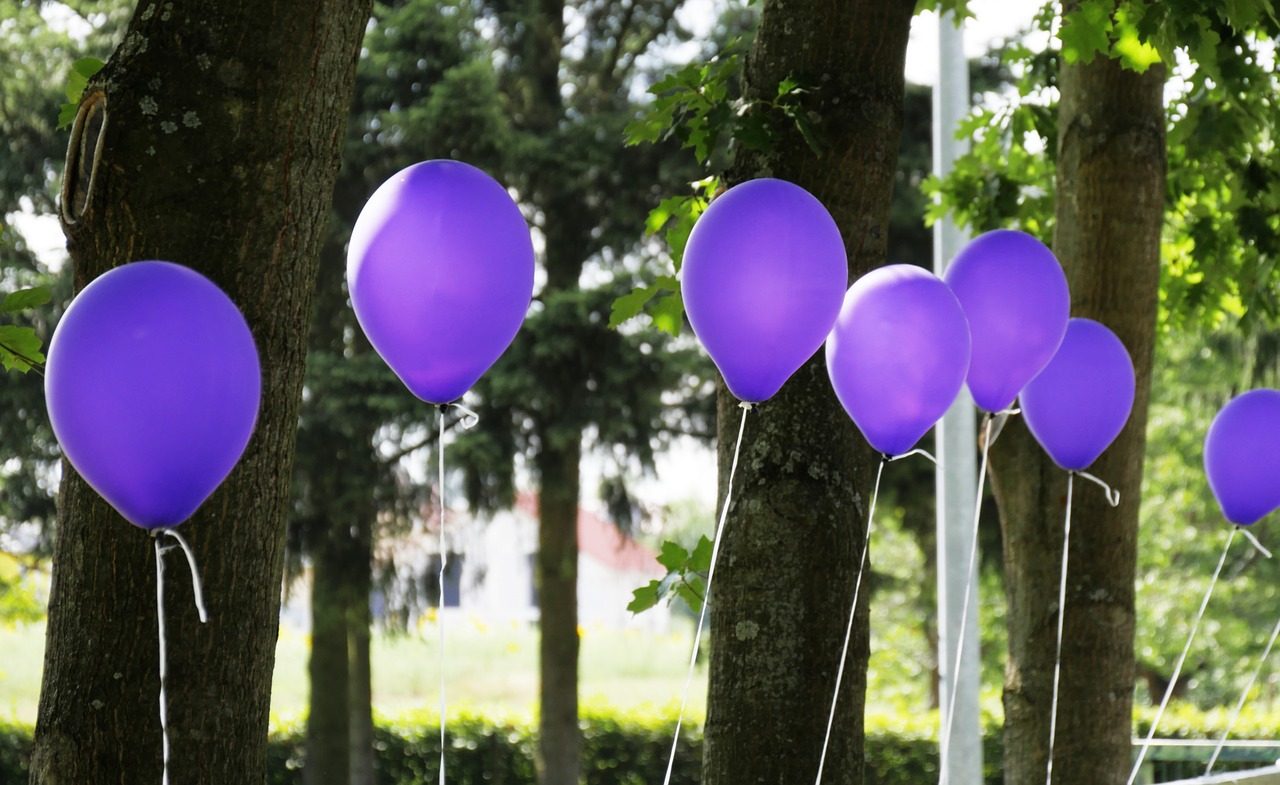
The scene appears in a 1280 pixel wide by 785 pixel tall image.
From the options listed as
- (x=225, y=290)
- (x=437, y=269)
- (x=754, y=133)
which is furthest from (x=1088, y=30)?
(x=225, y=290)

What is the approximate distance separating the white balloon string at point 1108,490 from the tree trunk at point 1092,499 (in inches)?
1.3

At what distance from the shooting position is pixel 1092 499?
13.8 feet

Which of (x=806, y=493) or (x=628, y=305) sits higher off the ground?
(x=628, y=305)

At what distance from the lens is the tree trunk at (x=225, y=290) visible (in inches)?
81.0

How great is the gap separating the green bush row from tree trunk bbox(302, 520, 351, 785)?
719mm

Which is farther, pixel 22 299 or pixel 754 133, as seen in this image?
pixel 754 133

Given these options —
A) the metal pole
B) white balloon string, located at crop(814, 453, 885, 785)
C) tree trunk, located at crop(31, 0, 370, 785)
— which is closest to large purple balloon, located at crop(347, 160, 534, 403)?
tree trunk, located at crop(31, 0, 370, 785)

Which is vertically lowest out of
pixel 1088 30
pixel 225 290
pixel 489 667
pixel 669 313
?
pixel 225 290

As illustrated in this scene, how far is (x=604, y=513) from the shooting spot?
→ 11852 mm

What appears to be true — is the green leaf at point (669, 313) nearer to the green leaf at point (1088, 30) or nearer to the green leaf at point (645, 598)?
the green leaf at point (645, 598)

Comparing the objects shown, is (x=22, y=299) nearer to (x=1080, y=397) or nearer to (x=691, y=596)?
(x=691, y=596)

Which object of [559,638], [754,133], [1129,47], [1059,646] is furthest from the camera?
[559,638]

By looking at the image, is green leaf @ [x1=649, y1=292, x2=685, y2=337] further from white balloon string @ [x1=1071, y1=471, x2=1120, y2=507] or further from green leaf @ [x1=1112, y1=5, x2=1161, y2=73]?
green leaf @ [x1=1112, y1=5, x2=1161, y2=73]

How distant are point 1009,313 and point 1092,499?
103 centimetres
